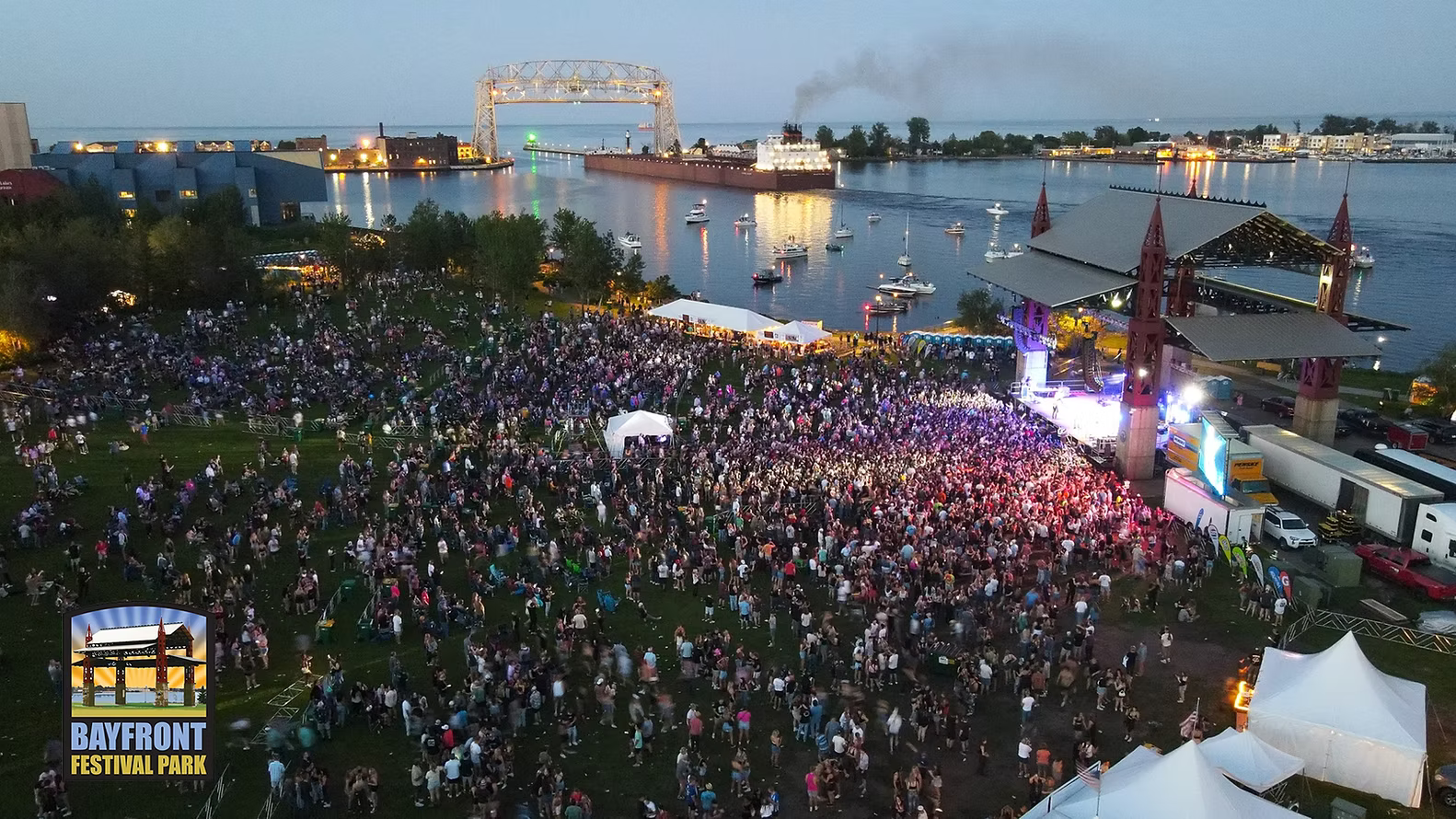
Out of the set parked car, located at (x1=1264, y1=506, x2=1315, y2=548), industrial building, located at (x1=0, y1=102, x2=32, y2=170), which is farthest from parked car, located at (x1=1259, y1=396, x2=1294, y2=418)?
industrial building, located at (x1=0, y1=102, x2=32, y2=170)

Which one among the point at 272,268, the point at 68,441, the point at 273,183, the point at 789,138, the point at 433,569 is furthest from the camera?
the point at 789,138

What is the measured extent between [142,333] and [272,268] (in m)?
21.2

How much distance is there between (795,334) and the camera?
39.4m

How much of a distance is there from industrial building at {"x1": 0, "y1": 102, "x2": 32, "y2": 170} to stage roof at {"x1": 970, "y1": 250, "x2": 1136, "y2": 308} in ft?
268

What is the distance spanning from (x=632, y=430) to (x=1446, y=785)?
61.6ft

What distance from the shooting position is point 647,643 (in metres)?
17.2

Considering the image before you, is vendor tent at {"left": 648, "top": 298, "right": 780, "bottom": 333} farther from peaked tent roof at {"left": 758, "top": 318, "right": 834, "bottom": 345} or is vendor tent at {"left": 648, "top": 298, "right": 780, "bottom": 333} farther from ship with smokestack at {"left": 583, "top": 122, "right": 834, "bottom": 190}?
ship with smokestack at {"left": 583, "top": 122, "right": 834, "bottom": 190}

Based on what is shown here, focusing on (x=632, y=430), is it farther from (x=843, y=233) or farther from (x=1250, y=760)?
(x=843, y=233)

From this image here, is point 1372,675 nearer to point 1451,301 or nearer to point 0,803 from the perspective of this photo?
point 0,803

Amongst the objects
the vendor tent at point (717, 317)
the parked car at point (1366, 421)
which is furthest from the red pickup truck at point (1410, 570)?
the vendor tent at point (717, 317)

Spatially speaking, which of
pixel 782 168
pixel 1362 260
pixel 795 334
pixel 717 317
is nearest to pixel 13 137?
pixel 717 317

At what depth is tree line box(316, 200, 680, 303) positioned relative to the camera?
51438 mm

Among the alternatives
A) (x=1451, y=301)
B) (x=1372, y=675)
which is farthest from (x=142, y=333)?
(x=1451, y=301)

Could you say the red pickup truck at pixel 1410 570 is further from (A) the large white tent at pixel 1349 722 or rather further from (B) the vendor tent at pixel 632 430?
(B) the vendor tent at pixel 632 430
